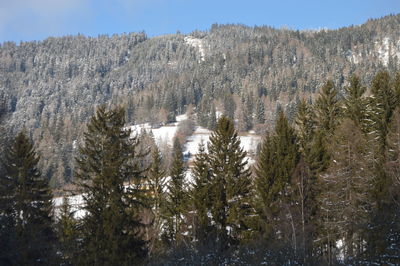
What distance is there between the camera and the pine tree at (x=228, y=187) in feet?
95.2

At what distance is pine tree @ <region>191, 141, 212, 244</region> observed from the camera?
28995 millimetres

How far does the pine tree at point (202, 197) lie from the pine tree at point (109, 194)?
5286 millimetres

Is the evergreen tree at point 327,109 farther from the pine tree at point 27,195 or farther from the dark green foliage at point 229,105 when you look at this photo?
the dark green foliage at point 229,105

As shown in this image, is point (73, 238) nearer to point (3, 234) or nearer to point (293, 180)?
point (3, 234)

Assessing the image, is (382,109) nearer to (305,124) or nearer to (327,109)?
(327,109)

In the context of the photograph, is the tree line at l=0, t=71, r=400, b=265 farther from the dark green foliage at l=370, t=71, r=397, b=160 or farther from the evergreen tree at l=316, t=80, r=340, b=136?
the evergreen tree at l=316, t=80, r=340, b=136

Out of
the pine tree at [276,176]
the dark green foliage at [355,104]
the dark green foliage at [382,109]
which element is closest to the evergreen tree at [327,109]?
the dark green foliage at [355,104]

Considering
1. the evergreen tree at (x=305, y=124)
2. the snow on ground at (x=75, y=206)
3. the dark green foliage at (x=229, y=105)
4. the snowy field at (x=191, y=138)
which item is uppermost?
the dark green foliage at (x=229, y=105)

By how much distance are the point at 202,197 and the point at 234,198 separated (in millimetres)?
2430

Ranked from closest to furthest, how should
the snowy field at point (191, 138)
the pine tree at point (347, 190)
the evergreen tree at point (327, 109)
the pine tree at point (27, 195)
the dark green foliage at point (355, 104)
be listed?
the pine tree at point (347, 190) → the pine tree at point (27, 195) → the dark green foliage at point (355, 104) → the evergreen tree at point (327, 109) → the snowy field at point (191, 138)

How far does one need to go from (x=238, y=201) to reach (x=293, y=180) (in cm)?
441

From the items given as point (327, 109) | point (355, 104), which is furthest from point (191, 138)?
point (355, 104)

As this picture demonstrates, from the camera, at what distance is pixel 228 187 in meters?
29.4

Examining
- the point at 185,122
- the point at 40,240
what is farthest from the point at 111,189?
the point at 185,122
